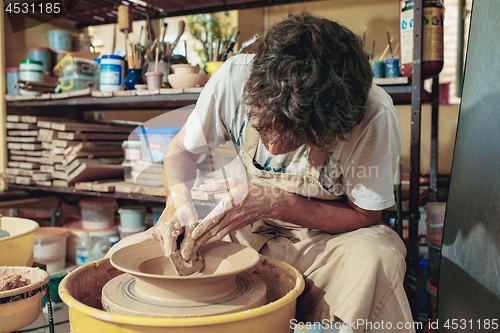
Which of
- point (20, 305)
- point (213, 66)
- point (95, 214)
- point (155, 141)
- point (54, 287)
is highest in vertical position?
point (213, 66)

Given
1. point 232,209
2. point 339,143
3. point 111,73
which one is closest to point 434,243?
point 339,143

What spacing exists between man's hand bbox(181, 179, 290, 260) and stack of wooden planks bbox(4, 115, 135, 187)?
197 cm

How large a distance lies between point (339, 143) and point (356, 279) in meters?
0.51

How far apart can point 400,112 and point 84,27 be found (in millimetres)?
3483

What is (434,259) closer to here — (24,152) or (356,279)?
(356,279)

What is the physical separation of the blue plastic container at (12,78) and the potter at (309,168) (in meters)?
2.28

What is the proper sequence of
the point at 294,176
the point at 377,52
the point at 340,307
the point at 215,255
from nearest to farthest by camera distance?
1. the point at 340,307
2. the point at 215,255
3. the point at 294,176
4. the point at 377,52

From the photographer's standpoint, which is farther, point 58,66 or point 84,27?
point 84,27

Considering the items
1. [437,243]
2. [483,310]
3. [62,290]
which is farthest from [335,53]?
[437,243]

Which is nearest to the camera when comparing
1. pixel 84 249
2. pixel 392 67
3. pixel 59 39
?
pixel 392 67

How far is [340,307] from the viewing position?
44.8 inches

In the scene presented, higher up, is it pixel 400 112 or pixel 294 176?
pixel 400 112

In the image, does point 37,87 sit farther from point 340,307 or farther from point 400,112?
point 400,112

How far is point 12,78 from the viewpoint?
10.2ft
